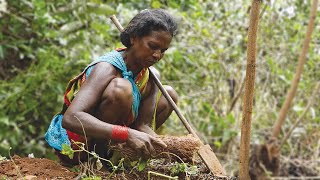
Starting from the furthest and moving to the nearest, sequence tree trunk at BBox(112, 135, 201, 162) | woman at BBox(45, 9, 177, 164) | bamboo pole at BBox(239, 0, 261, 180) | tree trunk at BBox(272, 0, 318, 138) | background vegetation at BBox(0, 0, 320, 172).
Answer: background vegetation at BBox(0, 0, 320, 172) → tree trunk at BBox(272, 0, 318, 138) → tree trunk at BBox(112, 135, 201, 162) → woman at BBox(45, 9, 177, 164) → bamboo pole at BBox(239, 0, 261, 180)

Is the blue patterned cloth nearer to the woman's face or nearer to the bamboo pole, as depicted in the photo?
the woman's face

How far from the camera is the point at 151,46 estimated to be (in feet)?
9.75

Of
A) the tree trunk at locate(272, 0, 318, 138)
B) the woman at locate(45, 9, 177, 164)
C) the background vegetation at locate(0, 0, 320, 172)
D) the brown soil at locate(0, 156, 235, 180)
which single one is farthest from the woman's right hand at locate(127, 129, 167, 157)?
the tree trunk at locate(272, 0, 318, 138)

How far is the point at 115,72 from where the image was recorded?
2.97 m

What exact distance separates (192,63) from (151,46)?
144 inches

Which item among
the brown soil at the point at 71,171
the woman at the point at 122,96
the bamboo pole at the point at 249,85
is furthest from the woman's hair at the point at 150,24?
the brown soil at the point at 71,171

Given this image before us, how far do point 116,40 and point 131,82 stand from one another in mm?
2916

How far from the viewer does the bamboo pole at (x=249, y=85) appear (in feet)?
8.51

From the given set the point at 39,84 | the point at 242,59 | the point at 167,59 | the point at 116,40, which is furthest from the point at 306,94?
the point at 39,84

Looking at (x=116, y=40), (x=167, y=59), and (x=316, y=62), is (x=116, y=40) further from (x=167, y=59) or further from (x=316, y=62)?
(x=316, y=62)

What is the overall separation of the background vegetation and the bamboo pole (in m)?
2.64

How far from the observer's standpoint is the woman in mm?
2699

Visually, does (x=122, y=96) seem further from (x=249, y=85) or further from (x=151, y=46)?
(x=249, y=85)

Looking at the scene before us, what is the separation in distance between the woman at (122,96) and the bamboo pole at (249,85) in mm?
440
